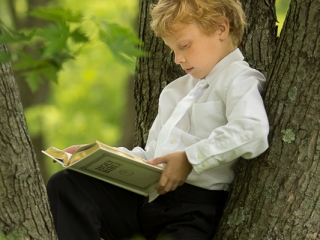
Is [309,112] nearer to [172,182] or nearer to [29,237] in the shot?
[172,182]

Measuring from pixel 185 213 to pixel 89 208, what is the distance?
0.42 meters

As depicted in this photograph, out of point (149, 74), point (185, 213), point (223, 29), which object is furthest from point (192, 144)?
point (149, 74)

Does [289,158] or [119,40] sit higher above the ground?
[119,40]

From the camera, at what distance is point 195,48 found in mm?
2791

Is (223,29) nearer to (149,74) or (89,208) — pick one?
(149,74)

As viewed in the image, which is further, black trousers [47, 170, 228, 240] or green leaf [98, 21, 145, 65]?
black trousers [47, 170, 228, 240]

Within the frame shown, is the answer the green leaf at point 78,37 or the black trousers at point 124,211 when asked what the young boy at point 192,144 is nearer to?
the black trousers at point 124,211

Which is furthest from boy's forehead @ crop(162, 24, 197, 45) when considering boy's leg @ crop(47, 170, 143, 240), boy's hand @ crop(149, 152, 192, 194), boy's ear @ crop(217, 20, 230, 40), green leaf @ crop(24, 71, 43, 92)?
green leaf @ crop(24, 71, 43, 92)

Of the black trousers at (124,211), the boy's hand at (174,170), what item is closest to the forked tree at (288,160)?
the black trousers at (124,211)

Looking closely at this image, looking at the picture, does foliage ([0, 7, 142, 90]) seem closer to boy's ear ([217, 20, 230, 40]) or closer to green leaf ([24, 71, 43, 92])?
green leaf ([24, 71, 43, 92])

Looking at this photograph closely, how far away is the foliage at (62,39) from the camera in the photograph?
1104 mm

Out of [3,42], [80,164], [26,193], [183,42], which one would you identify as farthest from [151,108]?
[3,42]

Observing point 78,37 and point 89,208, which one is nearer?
point 78,37

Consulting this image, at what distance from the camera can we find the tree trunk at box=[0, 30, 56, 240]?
76.7 inches
